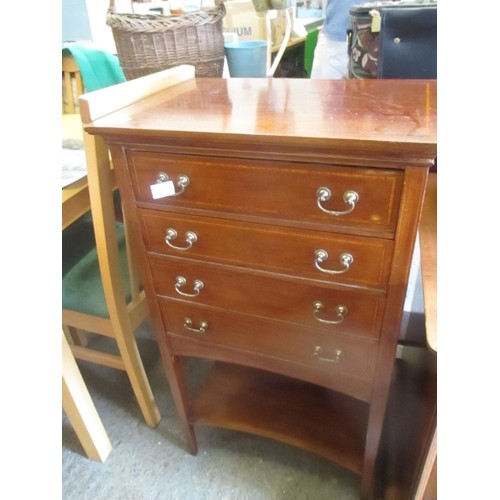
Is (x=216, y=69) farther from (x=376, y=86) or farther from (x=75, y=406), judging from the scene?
(x=75, y=406)

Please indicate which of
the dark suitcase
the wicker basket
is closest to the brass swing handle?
the dark suitcase

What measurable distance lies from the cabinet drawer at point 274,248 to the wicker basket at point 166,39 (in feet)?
2.08

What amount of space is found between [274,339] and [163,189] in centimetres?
36

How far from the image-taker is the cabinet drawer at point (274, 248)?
634mm

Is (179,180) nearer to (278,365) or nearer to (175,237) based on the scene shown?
(175,237)

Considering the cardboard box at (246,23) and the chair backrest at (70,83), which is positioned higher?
the cardboard box at (246,23)

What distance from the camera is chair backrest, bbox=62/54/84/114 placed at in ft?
4.40

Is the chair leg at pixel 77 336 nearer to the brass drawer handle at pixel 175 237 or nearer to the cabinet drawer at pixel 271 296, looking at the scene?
the cabinet drawer at pixel 271 296

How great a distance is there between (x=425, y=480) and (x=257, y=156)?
621 millimetres

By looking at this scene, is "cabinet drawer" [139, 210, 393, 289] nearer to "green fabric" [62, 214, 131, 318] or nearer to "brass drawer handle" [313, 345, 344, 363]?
"brass drawer handle" [313, 345, 344, 363]

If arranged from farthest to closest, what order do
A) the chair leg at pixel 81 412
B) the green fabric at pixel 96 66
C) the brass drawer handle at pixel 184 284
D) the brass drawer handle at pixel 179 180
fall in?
the green fabric at pixel 96 66
the chair leg at pixel 81 412
the brass drawer handle at pixel 184 284
the brass drawer handle at pixel 179 180

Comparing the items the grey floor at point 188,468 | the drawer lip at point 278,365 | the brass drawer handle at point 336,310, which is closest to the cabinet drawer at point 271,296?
the brass drawer handle at point 336,310

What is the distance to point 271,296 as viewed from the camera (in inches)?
29.4

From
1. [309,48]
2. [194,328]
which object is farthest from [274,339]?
[309,48]
